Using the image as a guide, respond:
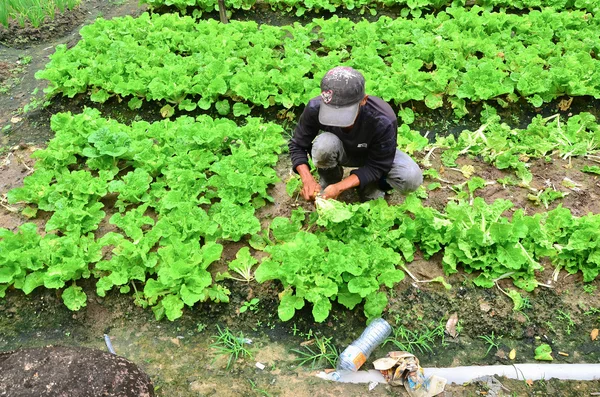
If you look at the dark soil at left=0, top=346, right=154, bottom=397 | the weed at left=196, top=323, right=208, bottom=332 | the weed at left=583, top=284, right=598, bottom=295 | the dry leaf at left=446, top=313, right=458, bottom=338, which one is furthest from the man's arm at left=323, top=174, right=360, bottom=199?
the weed at left=583, top=284, right=598, bottom=295

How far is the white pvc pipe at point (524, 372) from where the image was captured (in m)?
3.09

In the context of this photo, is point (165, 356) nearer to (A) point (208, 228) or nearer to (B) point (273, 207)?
(A) point (208, 228)

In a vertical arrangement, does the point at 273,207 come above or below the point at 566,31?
below

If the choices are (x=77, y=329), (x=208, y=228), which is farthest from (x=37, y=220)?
(x=208, y=228)

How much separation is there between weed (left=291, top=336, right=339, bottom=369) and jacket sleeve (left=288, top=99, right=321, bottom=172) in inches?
50.0

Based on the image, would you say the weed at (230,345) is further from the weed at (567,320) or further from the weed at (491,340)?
the weed at (567,320)

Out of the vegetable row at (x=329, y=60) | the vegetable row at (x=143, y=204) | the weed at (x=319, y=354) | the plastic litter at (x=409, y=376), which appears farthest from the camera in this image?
the vegetable row at (x=329, y=60)

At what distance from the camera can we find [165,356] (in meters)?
3.24

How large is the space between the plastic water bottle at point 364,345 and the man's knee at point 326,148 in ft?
3.97

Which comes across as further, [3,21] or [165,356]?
[3,21]

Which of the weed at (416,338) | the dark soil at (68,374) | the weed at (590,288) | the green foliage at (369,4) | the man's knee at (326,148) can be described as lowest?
the weed at (416,338)

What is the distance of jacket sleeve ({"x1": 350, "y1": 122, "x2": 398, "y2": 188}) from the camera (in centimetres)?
342

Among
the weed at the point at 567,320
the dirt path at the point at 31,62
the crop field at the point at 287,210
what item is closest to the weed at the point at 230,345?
the crop field at the point at 287,210

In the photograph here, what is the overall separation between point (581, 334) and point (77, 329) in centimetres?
344
